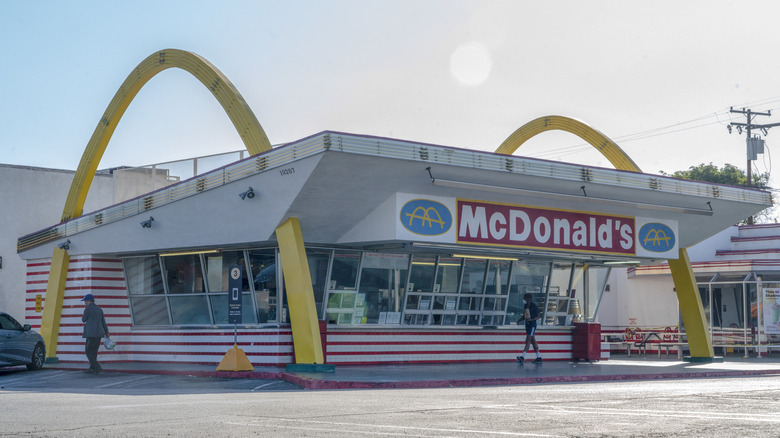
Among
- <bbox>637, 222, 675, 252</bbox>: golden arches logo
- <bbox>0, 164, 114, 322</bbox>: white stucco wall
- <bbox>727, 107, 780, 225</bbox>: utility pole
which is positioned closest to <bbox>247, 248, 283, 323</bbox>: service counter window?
<bbox>637, 222, 675, 252</bbox>: golden arches logo

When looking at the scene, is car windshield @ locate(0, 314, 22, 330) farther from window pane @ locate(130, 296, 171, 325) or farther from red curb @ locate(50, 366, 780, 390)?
window pane @ locate(130, 296, 171, 325)

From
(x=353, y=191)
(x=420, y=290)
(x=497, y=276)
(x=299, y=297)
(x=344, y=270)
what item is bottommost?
(x=299, y=297)

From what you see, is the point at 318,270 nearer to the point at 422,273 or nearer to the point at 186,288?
the point at 422,273

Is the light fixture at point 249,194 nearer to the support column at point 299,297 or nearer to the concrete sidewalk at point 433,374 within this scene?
the support column at point 299,297

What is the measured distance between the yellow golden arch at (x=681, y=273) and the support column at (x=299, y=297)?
13122 millimetres

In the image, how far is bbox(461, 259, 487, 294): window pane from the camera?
86.6 feet

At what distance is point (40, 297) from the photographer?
2784cm

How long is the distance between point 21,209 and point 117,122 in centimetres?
839

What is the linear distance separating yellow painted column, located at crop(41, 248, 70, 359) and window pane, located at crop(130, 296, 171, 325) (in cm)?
211

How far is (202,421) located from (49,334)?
60.8ft

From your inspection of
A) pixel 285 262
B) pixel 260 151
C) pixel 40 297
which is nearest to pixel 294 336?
pixel 285 262

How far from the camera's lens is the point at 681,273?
29.3 meters

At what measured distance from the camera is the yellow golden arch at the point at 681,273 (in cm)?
2906

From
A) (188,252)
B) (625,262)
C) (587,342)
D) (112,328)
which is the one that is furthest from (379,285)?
(625,262)
